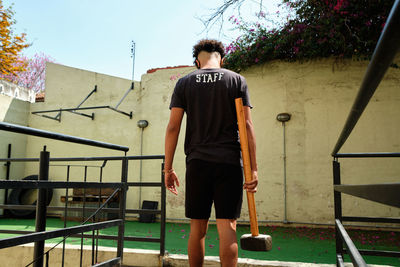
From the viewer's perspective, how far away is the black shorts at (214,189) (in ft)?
5.37

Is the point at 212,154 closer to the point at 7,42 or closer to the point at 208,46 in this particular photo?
the point at 208,46

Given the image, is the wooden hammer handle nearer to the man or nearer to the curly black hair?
the man

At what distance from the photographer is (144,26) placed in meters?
9.03

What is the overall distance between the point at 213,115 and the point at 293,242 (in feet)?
11.0

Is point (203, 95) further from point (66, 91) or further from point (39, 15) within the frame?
point (39, 15)

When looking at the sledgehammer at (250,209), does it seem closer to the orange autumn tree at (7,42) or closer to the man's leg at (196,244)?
the man's leg at (196,244)

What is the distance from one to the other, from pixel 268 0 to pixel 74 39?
11703mm

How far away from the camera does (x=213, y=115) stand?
1.77 metres

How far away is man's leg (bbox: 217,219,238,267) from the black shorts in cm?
4

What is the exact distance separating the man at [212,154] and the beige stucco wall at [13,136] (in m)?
7.59

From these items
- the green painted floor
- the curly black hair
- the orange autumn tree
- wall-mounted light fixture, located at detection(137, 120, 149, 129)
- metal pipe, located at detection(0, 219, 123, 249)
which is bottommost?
the green painted floor

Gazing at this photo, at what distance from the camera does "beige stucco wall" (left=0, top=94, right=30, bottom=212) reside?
25.3 ft

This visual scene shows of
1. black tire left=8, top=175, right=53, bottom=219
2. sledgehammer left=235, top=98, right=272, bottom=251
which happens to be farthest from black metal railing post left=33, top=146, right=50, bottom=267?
black tire left=8, top=175, right=53, bottom=219

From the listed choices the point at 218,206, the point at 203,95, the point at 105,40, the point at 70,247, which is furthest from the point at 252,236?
the point at 105,40
